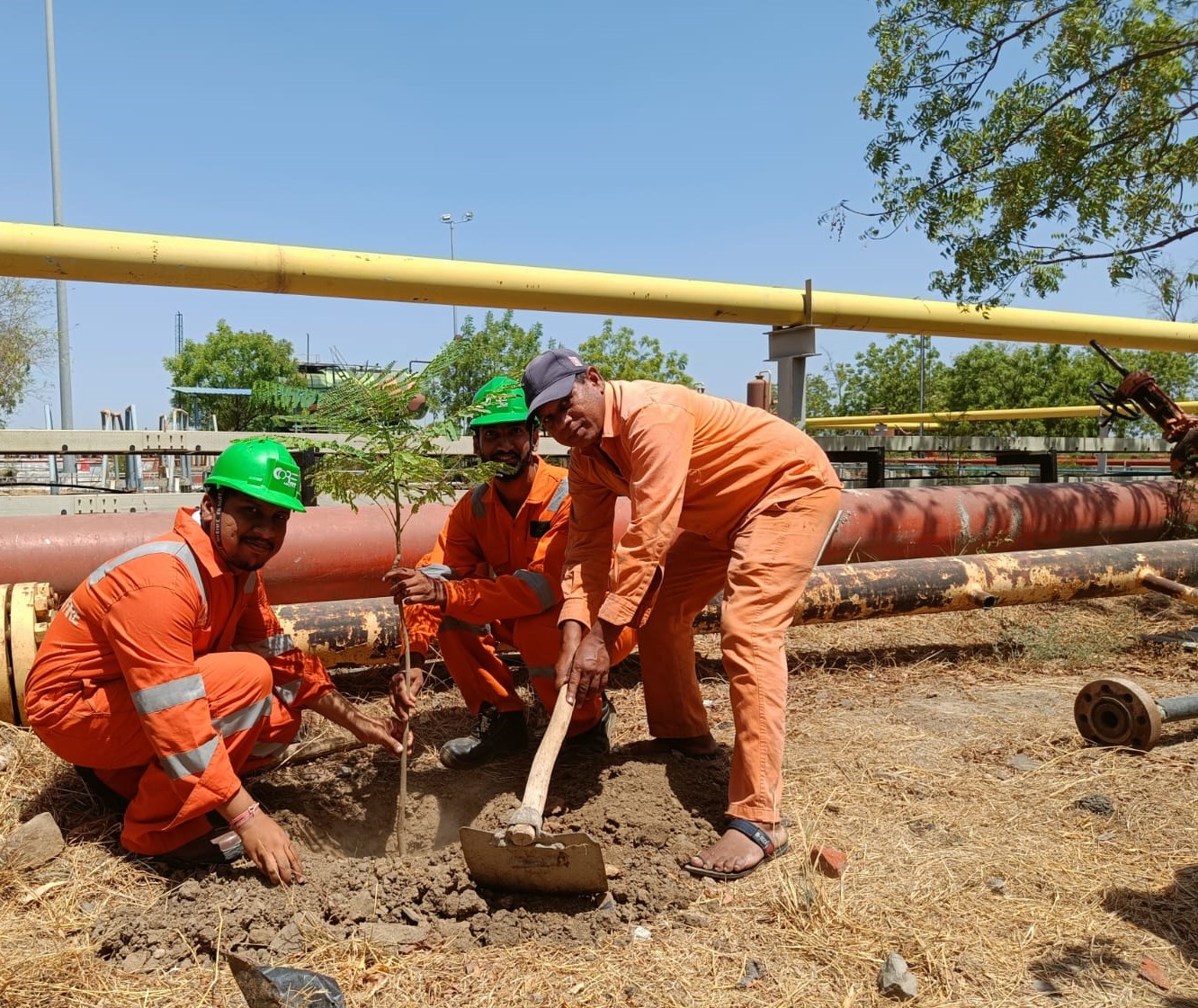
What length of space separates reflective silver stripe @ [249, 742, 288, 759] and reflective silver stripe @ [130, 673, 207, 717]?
27.1 inches

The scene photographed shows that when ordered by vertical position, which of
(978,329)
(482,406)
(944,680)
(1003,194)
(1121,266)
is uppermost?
(1003,194)

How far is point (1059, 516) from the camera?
281 inches

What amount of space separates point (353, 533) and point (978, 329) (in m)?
5.22

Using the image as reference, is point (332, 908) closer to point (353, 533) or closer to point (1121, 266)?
point (353, 533)

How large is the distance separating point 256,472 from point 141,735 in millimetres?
953

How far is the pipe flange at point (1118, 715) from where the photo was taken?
395cm

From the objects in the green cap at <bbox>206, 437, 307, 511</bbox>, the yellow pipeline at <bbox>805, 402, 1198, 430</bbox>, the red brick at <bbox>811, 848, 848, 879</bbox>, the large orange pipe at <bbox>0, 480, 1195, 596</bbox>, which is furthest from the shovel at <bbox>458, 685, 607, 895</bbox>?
the yellow pipeline at <bbox>805, 402, 1198, 430</bbox>

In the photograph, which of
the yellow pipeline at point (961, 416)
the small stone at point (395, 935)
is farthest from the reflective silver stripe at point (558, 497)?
the yellow pipeline at point (961, 416)

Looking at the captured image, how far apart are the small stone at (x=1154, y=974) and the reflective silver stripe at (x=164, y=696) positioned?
285 cm

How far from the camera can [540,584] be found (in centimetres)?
389

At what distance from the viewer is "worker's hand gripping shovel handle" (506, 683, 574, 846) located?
2727 mm

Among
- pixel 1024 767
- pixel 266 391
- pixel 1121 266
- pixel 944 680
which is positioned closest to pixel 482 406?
pixel 266 391

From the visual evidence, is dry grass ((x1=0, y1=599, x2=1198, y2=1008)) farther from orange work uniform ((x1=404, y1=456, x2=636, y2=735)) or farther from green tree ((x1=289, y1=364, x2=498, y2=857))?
green tree ((x1=289, y1=364, x2=498, y2=857))

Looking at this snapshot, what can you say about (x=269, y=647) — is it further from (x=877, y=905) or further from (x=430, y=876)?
(x=877, y=905)
